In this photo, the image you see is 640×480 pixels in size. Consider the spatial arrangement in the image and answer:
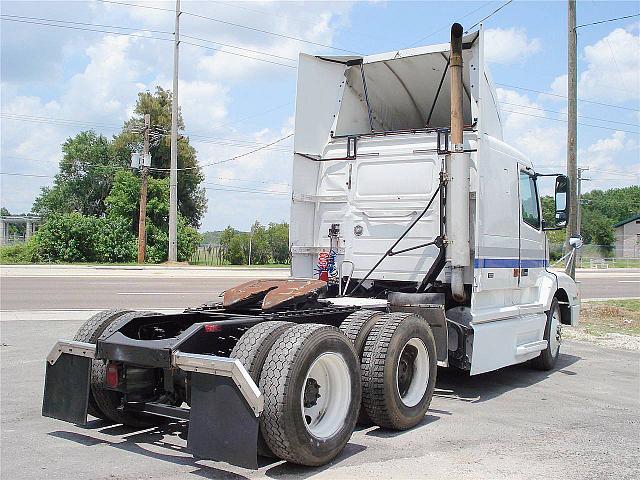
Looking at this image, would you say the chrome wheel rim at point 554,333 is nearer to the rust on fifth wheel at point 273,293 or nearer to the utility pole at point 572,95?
the rust on fifth wheel at point 273,293

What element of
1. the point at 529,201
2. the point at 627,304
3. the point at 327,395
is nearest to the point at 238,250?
the point at 627,304

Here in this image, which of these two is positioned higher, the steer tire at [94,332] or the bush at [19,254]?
the bush at [19,254]

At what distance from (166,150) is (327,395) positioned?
50087 millimetres

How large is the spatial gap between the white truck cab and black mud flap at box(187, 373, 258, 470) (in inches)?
104

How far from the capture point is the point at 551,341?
9477mm

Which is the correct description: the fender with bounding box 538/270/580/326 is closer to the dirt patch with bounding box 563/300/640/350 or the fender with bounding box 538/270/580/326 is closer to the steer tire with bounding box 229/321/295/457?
the dirt patch with bounding box 563/300/640/350

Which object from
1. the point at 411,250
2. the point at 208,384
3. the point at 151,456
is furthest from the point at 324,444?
the point at 411,250

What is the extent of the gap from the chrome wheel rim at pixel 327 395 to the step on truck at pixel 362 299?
1 centimetres

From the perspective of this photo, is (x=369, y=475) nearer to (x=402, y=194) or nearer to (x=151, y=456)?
(x=151, y=456)

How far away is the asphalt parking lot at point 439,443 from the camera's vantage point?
4914mm

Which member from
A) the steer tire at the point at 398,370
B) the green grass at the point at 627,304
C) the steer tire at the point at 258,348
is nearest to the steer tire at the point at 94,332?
the steer tire at the point at 258,348

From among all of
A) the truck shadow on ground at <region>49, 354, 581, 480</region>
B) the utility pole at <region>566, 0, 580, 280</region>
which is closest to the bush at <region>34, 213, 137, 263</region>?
the utility pole at <region>566, 0, 580, 280</region>

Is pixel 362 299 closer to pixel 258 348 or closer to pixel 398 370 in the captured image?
pixel 398 370

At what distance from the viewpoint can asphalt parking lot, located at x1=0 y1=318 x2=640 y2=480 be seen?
491cm
